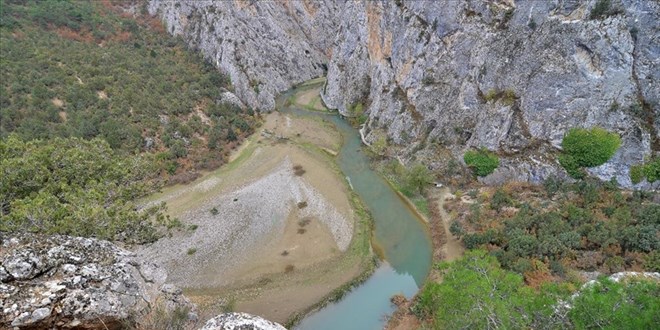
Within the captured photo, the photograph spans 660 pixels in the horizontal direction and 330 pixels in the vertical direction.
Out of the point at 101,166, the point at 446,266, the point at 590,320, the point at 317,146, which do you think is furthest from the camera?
the point at 317,146

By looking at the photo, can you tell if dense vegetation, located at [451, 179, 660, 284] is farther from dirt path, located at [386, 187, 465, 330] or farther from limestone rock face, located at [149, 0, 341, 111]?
limestone rock face, located at [149, 0, 341, 111]

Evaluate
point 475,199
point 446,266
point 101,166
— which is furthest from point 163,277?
point 475,199

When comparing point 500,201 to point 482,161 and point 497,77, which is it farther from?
point 497,77

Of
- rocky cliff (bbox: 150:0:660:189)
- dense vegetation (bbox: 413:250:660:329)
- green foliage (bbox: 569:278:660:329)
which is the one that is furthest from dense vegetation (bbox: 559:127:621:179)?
green foliage (bbox: 569:278:660:329)

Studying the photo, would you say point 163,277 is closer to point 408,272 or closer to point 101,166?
point 101,166

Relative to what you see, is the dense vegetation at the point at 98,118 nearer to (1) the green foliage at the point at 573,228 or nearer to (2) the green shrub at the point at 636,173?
(1) the green foliage at the point at 573,228
